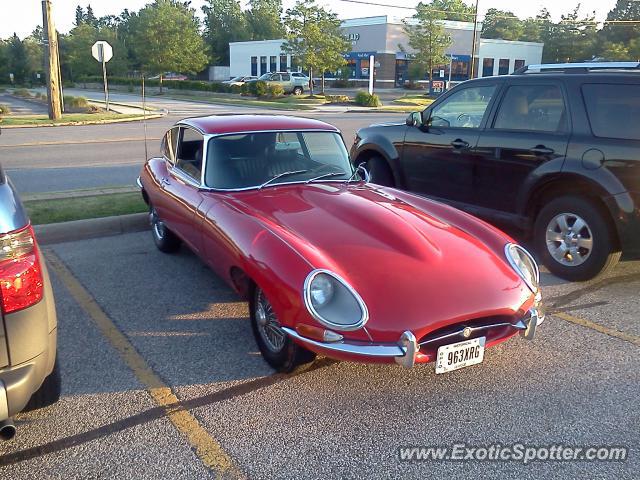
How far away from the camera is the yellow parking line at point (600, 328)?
4.49 metres

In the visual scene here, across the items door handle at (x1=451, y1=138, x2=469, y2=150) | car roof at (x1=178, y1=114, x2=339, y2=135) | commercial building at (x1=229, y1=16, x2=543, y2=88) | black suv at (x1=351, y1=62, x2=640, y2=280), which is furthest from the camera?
commercial building at (x1=229, y1=16, x2=543, y2=88)

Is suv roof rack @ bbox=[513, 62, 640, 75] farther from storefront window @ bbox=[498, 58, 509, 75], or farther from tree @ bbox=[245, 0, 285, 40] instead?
tree @ bbox=[245, 0, 285, 40]

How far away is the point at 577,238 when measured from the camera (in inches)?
223

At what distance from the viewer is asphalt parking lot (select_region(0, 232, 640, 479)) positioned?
3020mm

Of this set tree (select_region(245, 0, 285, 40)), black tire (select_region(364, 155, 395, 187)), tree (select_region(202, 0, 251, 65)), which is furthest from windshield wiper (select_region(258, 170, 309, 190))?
tree (select_region(245, 0, 285, 40))

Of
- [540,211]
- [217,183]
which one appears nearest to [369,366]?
[217,183]

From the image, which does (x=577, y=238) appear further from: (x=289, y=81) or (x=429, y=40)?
(x=429, y=40)

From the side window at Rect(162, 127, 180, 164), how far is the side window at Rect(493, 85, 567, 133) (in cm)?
335

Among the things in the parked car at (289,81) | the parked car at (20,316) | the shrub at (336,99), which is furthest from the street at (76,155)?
the parked car at (289,81)

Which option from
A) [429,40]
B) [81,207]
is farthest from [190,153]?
[429,40]

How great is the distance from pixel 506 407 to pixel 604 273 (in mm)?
2794

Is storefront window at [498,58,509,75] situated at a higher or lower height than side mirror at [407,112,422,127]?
higher

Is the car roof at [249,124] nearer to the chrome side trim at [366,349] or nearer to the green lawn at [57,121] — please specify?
the chrome side trim at [366,349]

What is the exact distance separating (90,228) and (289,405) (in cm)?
446
